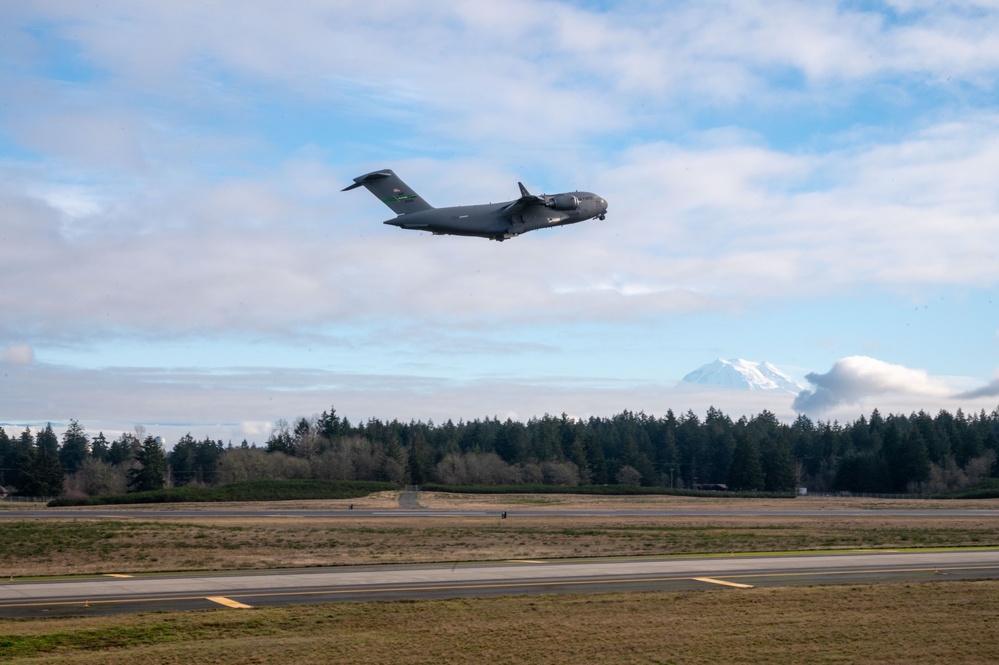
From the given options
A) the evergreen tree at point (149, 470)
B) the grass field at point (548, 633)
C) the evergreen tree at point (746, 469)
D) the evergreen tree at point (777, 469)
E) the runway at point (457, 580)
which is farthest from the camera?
the evergreen tree at point (777, 469)

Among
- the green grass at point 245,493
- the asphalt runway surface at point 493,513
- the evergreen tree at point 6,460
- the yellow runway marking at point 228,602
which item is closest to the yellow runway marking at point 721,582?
the yellow runway marking at point 228,602

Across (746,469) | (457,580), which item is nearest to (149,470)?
(746,469)

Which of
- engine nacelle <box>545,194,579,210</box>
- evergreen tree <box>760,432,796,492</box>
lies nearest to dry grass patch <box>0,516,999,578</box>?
engine nacelle <box>545,194,579,210</box>

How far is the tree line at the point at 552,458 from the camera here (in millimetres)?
139750

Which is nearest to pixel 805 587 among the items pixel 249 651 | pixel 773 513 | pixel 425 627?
pixel 425 627

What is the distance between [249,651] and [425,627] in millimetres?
4124

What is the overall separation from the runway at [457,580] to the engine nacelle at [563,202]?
1362 centimetres

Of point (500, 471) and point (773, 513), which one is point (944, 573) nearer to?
point (773, 513)

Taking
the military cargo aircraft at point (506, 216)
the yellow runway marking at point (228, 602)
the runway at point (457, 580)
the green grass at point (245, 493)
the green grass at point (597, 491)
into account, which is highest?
the military cargo aircraft at point (506, 216)

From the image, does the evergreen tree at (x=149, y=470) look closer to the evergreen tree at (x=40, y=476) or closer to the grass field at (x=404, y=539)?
the evergreen tree at (x=40, y=476)

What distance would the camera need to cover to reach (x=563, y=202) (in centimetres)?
3722

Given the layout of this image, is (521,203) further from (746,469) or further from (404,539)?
(746,469)

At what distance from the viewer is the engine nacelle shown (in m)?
36.9

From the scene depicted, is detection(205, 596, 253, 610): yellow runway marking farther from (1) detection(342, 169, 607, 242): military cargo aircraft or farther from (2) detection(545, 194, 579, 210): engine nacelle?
(2) detection(545, 194, 579, 210): engine nacelle
